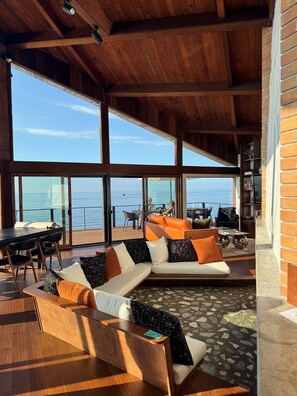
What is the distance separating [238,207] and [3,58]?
881 centimetres

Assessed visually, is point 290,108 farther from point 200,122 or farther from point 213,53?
point 200,122

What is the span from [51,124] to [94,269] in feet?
15.6

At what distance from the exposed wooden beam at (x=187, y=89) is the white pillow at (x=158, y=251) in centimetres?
406

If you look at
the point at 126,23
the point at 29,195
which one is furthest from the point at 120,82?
the point at 29,195

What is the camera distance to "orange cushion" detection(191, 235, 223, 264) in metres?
4.82

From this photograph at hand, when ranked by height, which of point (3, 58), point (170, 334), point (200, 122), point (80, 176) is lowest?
point (170, 334)

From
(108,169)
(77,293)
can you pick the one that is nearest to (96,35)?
(108,169)

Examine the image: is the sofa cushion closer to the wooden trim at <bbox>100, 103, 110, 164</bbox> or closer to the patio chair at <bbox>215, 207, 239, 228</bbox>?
the wooden trim at <bbox>100, 103, 110, 164</bbox>

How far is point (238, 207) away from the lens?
35.4 ft

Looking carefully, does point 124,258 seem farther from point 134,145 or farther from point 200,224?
point 134,145

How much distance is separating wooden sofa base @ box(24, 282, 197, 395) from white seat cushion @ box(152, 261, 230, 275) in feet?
6.93

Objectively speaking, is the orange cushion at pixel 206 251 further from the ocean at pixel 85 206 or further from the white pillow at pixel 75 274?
the ocean at pixel 85 206

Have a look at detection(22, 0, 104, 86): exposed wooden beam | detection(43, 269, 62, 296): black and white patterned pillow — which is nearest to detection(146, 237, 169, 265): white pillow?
detection(43, 269, 62, 296): black and white patterned pillow

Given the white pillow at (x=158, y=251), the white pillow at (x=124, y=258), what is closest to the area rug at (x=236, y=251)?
the white pillow at (x=158, y=251)
